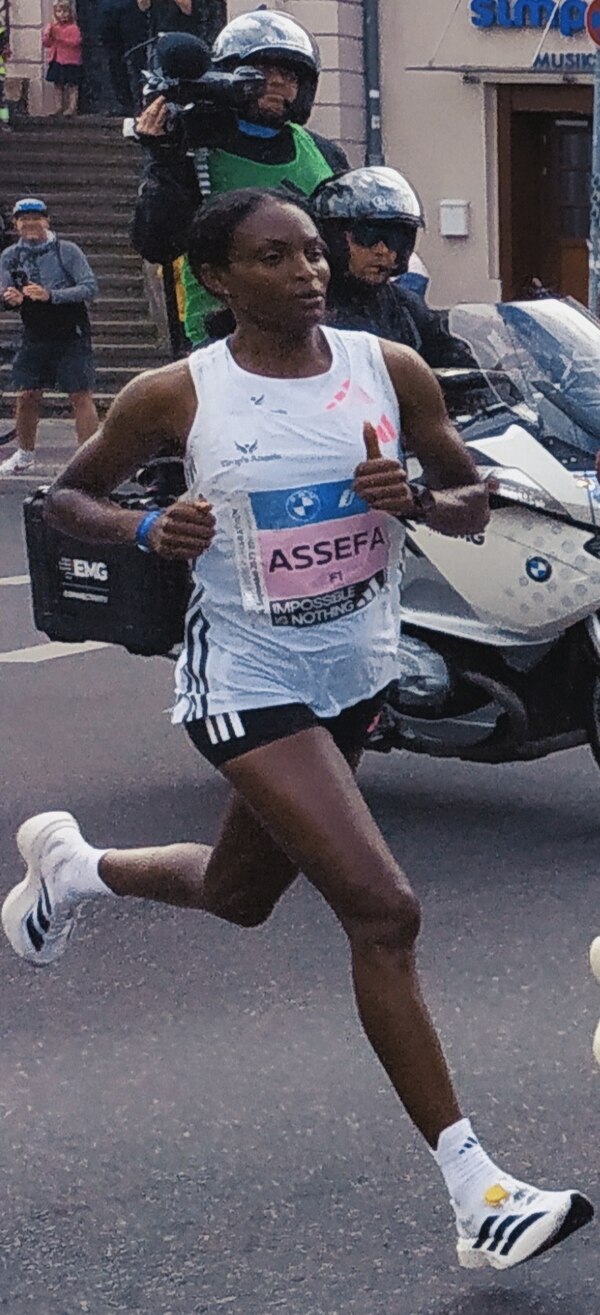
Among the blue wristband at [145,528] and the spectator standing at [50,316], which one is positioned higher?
the blue wristband at [145,528]

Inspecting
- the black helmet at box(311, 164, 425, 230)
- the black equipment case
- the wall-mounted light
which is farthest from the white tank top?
the wall-mounted light

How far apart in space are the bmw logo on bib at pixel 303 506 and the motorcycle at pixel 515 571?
2.13 metres

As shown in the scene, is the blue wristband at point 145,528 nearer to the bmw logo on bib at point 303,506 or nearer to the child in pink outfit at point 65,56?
the bmw logo on bib at point 303,506

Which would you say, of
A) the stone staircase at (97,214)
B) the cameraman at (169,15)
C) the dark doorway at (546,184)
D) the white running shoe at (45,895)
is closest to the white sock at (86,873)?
the white running shoe at (45,895)

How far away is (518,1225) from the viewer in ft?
12.0

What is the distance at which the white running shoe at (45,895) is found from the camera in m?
4.84

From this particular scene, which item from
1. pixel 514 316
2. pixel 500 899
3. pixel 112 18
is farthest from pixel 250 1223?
pixel 112 18

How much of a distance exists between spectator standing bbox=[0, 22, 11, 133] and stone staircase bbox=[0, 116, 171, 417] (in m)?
0.11

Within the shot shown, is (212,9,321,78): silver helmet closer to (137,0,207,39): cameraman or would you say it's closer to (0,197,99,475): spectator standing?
(0,197,99,475): spectator standing

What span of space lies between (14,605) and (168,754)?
3.29 m

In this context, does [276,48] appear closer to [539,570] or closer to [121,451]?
[539,570]

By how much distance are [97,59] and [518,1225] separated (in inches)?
878

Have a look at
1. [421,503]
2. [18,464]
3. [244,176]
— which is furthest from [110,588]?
[18,464]

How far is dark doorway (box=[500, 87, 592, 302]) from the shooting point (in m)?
24.6
